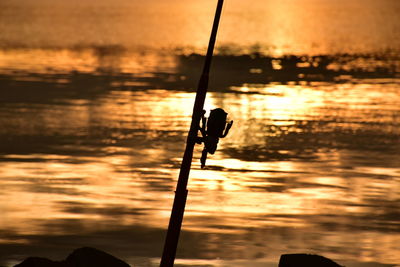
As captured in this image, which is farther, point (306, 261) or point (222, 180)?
point (222, 180)

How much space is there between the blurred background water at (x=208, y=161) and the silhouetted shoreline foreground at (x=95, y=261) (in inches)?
82.2

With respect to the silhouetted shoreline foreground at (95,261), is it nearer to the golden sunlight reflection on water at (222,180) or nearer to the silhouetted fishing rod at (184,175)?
the silhouetted fishing rod at (184,175)

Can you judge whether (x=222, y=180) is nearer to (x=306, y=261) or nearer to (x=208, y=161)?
(x=208, y=161)

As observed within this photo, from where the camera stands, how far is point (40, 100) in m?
28.3

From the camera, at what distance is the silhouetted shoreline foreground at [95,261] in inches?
403

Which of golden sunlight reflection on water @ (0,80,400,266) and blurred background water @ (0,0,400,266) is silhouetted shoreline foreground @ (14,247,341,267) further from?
golden sunlight reflection on water @ (0,80,400,266)

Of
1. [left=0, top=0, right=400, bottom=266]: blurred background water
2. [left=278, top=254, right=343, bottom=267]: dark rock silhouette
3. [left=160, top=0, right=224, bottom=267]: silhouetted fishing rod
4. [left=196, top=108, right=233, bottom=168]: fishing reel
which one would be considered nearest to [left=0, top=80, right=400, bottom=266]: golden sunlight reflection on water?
[left=0, top=0, right=400, bottom=266]: blurred background water

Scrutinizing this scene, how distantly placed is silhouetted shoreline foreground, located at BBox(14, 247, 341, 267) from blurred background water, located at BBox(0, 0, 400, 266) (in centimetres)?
209

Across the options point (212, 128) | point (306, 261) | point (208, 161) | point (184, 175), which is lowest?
point (208, 161)

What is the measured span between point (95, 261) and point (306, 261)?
1804 millimetres

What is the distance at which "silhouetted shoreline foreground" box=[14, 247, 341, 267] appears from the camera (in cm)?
1023

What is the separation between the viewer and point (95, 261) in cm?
1041

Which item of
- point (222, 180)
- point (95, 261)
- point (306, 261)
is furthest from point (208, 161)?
point (95, 261)

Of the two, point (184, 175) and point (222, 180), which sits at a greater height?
point (184, 175)
